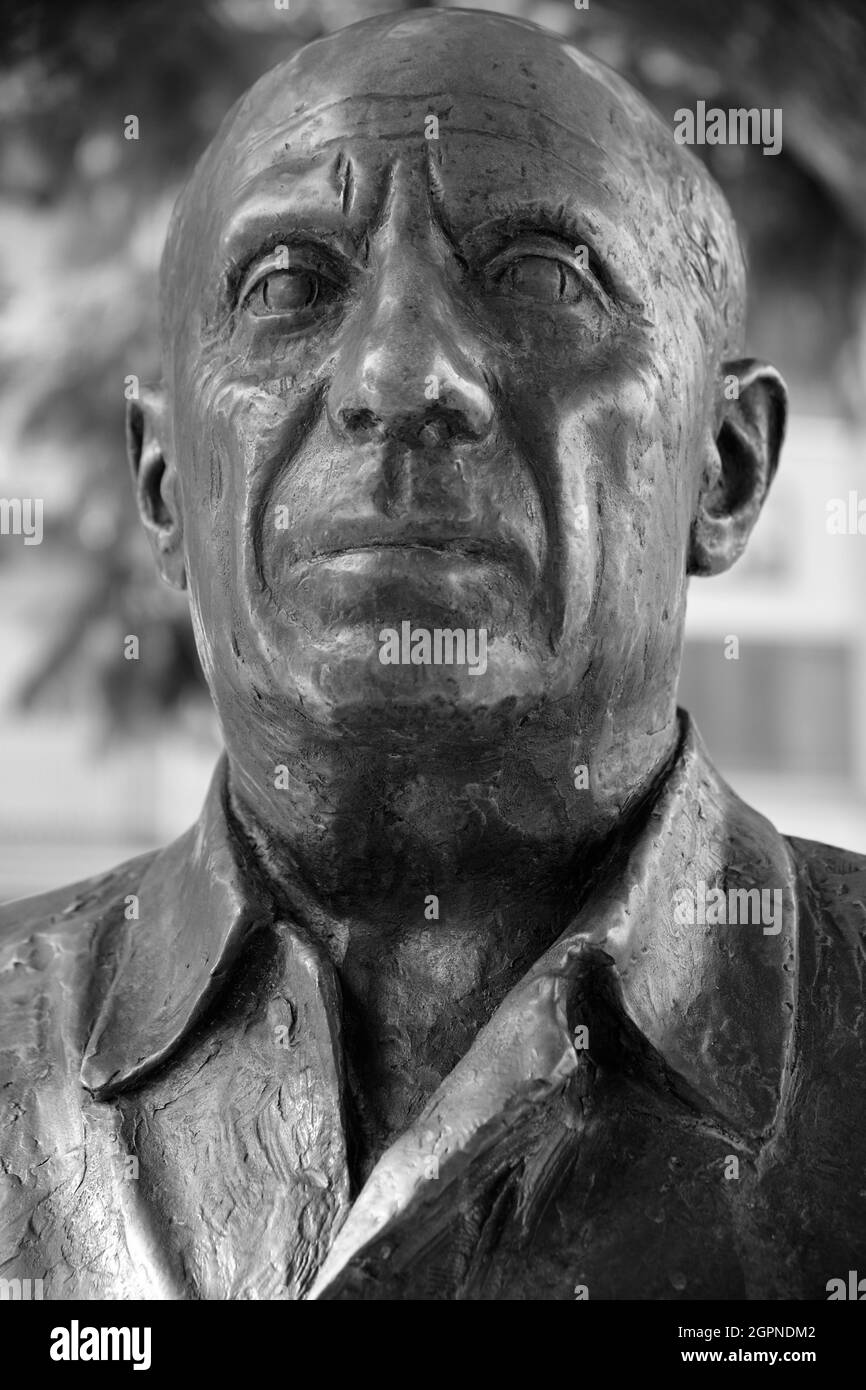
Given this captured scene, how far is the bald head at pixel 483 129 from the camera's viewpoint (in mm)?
2020

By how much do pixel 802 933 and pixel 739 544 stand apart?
0.49m

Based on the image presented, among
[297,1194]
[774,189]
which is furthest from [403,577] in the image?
[774,189]

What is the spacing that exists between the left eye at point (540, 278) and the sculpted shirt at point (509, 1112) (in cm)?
52

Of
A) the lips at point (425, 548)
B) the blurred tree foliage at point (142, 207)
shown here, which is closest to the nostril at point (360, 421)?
the lips at point (425, 548)

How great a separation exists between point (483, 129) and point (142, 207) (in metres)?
3.24

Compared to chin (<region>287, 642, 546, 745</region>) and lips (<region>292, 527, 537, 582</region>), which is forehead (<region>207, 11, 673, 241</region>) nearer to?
lips (<region>292, 527, 537, 582</region>)

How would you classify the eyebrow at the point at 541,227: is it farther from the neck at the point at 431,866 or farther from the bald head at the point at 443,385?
the neck at the point at 431,866

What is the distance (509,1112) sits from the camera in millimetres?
1818

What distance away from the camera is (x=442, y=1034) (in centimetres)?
206

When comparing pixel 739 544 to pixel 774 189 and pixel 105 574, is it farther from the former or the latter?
pixel 105 574

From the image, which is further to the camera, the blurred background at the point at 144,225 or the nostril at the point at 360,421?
the blurred background at the point at 144,225

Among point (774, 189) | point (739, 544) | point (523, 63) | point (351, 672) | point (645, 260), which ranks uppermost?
point (774, 189)

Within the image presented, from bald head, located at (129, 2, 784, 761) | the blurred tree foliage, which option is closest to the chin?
bald head, located at (129, 2, 784, 761)
